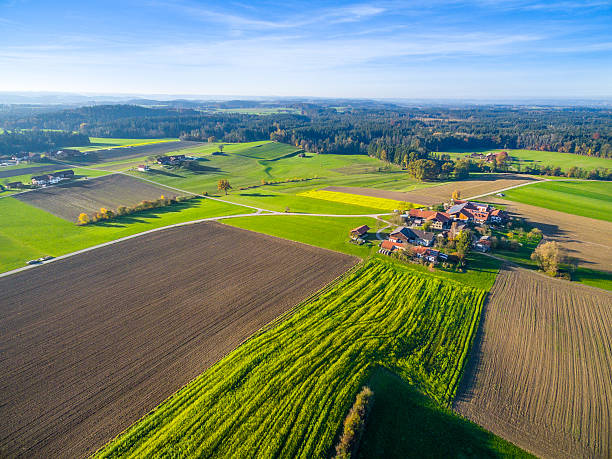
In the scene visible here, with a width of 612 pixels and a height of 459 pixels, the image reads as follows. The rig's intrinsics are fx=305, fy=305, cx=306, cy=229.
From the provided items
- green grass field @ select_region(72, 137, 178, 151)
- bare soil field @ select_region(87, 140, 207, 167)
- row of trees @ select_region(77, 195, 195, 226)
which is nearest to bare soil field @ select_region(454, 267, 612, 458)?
row of trees @ select_region(77, 195, 195, 226)

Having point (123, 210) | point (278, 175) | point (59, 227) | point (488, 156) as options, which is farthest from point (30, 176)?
point (488, 156)

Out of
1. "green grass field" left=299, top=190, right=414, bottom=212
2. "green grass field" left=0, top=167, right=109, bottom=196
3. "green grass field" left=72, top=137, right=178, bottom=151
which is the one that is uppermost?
"green grass field" left=72, top=137, right=178, bottom=151

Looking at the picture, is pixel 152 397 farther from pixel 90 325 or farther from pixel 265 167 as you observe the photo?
pixel 265 167

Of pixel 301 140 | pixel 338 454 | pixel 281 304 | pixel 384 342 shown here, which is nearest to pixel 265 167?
pixel 301 140

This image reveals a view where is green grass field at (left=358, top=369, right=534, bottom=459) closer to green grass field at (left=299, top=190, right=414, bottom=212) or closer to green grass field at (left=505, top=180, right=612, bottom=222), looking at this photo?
green grass field at (left=299, top=190, right=414, bottom=212)

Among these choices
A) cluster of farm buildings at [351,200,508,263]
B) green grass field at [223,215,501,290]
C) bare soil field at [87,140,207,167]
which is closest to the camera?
green grass field at [223,215,501,290]

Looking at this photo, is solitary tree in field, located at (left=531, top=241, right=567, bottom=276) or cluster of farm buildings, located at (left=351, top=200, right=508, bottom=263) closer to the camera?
solitary tree in field, located at (left=531, top=241, right=567, bottom=276)
